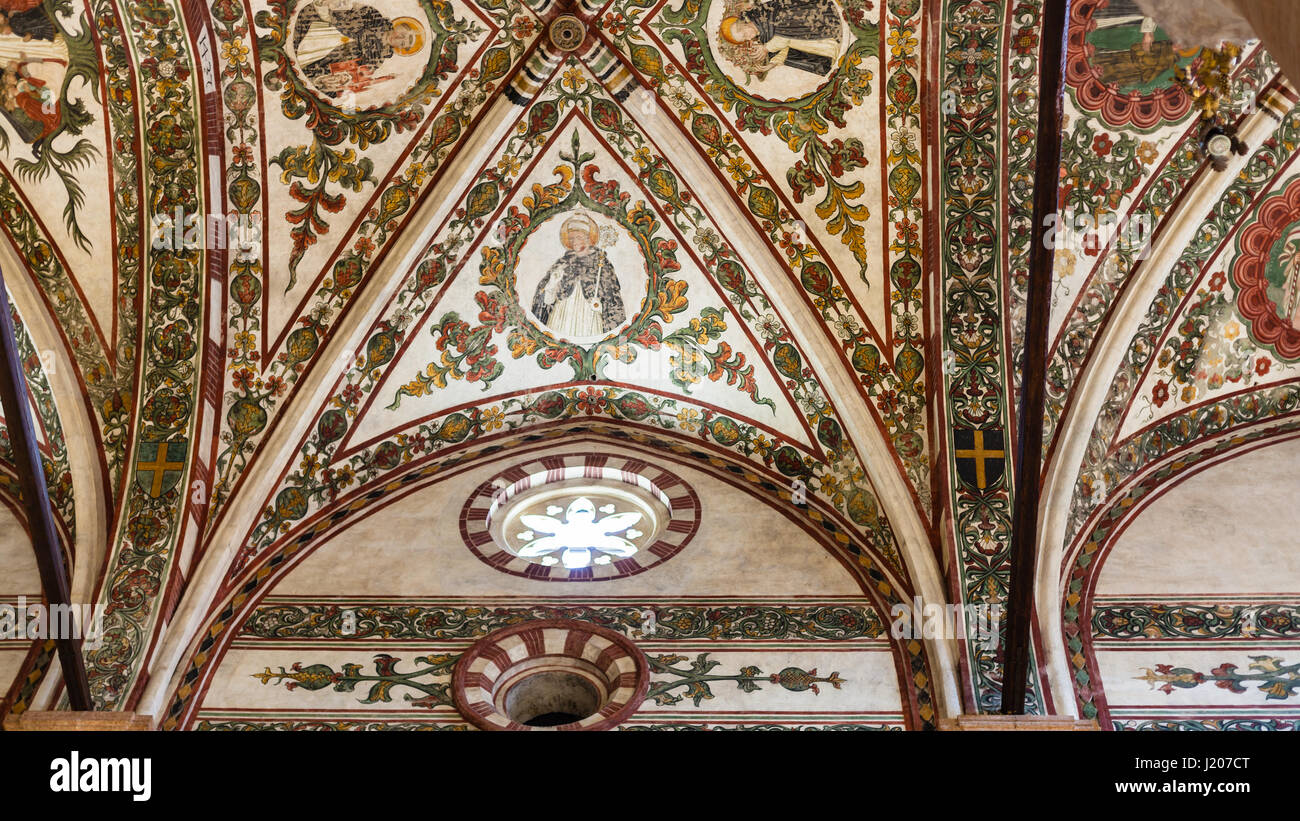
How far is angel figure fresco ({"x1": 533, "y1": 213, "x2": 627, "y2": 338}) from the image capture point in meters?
10.3

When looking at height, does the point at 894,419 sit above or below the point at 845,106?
below

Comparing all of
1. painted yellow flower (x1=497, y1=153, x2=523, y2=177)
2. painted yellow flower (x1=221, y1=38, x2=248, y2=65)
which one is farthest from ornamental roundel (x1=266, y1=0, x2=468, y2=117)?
painted yellow flower (x1=497, y1=153, x2=523, y2=177)

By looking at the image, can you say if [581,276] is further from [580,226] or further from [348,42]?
[348,42]

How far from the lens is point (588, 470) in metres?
10.4

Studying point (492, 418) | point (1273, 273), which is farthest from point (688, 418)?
point (1273, 273)

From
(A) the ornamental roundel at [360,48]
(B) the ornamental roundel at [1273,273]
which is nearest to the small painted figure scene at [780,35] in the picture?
(A) the ornamental roundel at [360,48]

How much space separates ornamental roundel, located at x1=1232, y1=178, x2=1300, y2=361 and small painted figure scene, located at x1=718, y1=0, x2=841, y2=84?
3049 mm

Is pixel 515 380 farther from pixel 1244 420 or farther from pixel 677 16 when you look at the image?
pixel 1244 420

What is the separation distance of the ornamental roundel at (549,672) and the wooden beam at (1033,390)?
2.15m

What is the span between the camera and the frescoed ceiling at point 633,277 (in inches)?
356

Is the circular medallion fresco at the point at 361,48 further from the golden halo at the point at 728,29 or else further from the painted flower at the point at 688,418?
the painted flower at the point at 688,418

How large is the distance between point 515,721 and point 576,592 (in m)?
0.98

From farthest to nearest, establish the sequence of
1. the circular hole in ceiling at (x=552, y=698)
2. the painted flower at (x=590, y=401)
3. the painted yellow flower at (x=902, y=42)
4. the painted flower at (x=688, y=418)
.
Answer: the painted flower at (x=590, y=401)
the painted flower at (x=688, y=418)
the painted yellow flower at (x=902, y=42)
the circular hole in ceiling at (x=552, y=698)

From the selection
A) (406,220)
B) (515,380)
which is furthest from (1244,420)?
(406,220)
